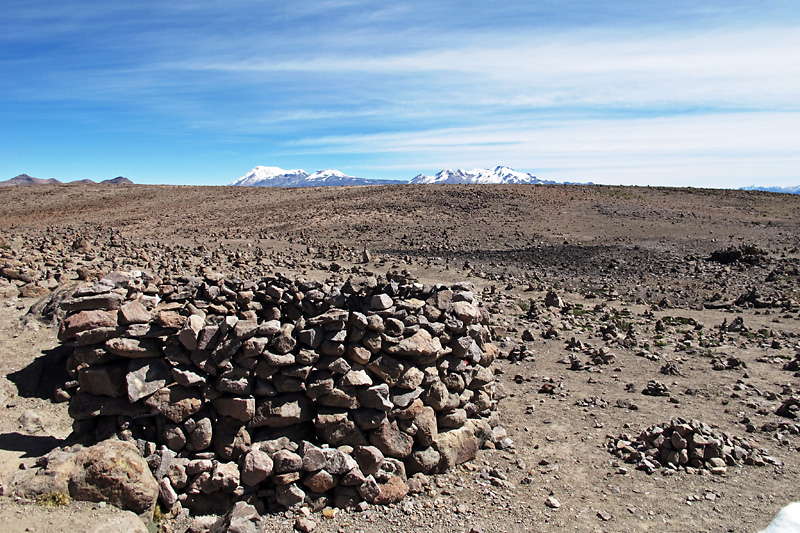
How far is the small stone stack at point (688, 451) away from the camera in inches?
288

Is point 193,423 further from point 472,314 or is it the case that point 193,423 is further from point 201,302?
point 472,314

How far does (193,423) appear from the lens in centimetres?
661

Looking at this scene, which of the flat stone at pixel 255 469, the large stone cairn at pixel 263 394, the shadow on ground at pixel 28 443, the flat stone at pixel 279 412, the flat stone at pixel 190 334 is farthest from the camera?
the shadow on ground at pixel 28 443

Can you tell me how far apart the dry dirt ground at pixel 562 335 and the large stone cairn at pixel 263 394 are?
1.46 ft

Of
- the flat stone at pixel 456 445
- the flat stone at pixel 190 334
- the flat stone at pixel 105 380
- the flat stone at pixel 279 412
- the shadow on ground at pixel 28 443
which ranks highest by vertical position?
the flat stone at pixel 190 334

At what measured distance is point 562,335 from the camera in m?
13.7

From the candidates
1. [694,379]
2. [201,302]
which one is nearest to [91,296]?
[201,302]

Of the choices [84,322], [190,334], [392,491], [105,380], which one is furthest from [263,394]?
[84,322]

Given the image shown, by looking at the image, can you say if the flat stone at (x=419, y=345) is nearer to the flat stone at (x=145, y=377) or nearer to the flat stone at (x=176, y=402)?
the flat stone at (x=176, y=402)

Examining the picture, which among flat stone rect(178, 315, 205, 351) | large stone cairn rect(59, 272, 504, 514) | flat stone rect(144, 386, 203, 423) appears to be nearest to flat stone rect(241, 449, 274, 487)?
large stone cairn rect(59, 272, 504, 514)

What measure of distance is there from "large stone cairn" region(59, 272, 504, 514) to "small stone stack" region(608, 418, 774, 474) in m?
2.39

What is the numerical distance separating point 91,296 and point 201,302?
137 cm

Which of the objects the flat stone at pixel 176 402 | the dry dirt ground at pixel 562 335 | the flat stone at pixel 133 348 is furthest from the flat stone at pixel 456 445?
the flat stone at pixel 133 348

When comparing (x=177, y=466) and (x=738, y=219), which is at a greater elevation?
(x=738, y=219)
